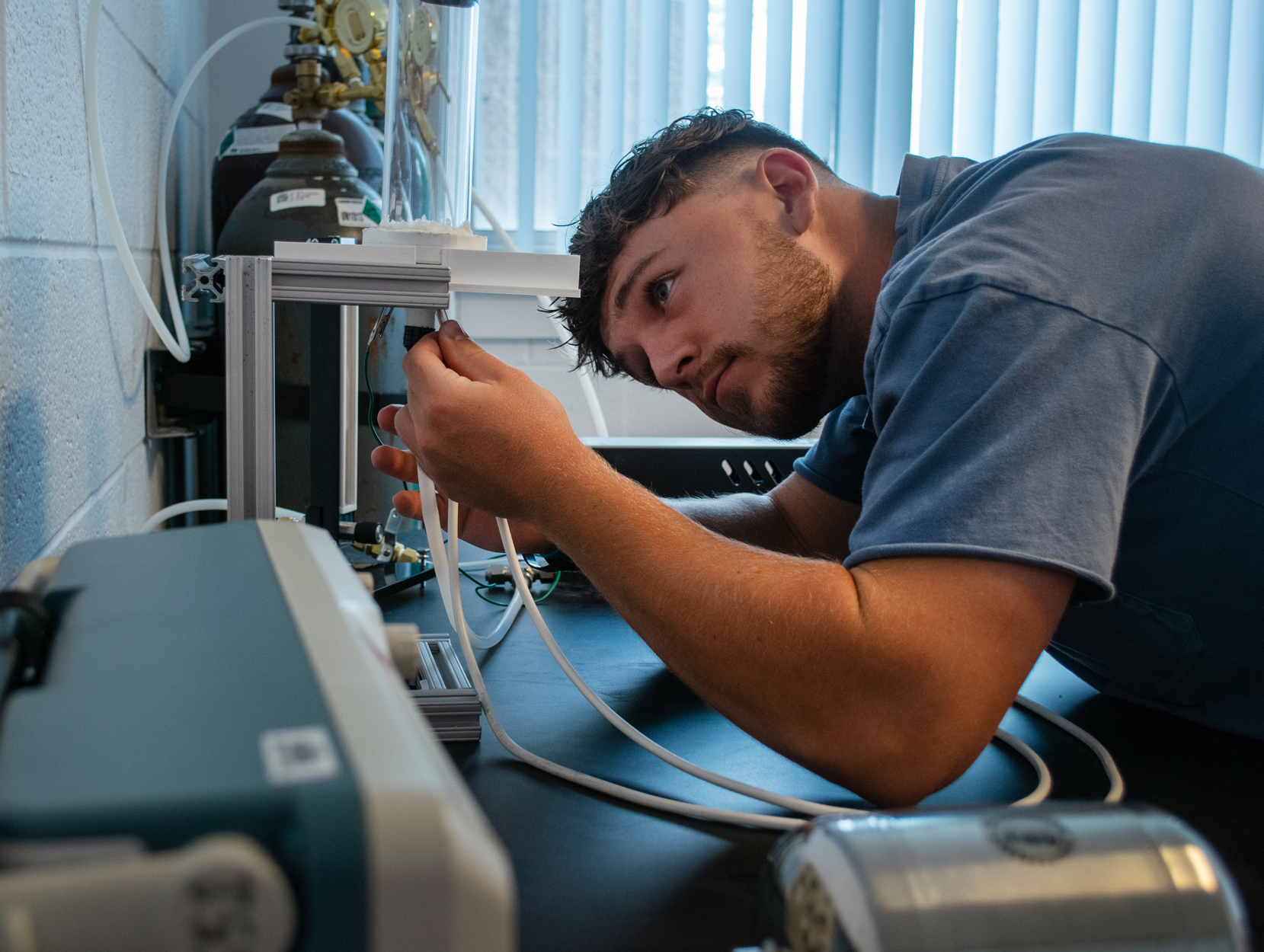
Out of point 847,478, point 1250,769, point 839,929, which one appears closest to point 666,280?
point 847,478

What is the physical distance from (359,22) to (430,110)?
0.71 meters

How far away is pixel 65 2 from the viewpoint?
782 mm

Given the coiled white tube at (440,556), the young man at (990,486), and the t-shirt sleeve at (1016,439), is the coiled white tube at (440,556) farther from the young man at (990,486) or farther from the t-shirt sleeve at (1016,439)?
the t-shirt sleeve at (1016,439)

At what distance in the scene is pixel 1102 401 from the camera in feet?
2.11

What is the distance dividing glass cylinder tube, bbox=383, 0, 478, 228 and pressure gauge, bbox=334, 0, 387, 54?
59 centimetres

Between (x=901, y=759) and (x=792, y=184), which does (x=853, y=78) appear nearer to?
(x=792, y=184)

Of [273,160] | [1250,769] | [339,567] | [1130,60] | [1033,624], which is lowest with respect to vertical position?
[1250,769]

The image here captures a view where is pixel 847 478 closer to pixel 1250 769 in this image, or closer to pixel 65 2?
pixel 1250 769

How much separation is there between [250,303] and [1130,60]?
95.9 inches

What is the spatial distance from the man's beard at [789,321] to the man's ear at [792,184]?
3 centimetres

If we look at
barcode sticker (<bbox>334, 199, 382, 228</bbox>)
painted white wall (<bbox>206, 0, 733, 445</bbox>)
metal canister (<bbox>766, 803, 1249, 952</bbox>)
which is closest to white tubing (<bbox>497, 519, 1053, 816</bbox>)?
metal canister (<bbox>766, 803, 1249, 952</bbox>)

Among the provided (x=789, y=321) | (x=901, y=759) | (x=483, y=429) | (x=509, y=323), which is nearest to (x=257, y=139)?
(x=509, y=323)

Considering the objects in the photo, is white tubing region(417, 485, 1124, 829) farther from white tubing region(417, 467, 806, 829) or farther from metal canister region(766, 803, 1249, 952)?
metal canister region(766, 803, 1249, 952)

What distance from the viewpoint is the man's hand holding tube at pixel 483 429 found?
28.4 inches
